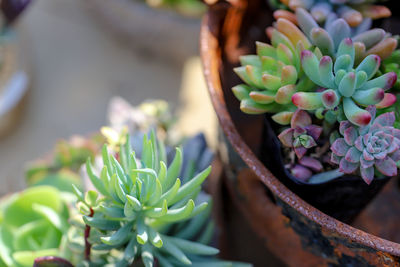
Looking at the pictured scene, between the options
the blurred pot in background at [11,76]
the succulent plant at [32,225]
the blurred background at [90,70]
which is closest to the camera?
the succulent plant at [32,225]

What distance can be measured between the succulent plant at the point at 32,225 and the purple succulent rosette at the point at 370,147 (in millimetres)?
455

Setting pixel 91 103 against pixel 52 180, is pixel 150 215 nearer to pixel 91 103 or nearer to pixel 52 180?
pixel 52 180

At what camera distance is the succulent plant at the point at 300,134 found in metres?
0.61

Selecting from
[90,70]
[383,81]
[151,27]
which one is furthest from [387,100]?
[90,70]

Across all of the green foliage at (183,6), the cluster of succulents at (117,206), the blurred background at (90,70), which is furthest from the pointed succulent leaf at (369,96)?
the green foliage at (183,6)

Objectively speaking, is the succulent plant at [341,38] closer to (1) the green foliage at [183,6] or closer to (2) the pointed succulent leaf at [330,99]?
(2) the pointed succulent leaf at [330,99]

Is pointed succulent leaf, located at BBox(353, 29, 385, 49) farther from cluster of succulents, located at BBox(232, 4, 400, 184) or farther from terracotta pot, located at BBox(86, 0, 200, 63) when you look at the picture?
terracotta pot, located at BBox(86, 0, 200, 63)

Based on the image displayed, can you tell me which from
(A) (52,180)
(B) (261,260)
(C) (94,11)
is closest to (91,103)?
(C) (94,11)

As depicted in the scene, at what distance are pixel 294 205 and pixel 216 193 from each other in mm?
381

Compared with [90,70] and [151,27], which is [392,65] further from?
[90,70]

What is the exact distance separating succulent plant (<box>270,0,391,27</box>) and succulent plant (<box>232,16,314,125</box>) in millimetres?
58

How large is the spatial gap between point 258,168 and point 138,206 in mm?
172

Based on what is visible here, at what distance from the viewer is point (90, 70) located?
1.65 m

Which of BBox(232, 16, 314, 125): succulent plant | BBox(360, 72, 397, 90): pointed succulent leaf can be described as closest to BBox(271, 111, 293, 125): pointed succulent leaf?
BBox(232, 16, 314, 125): succulent plant
